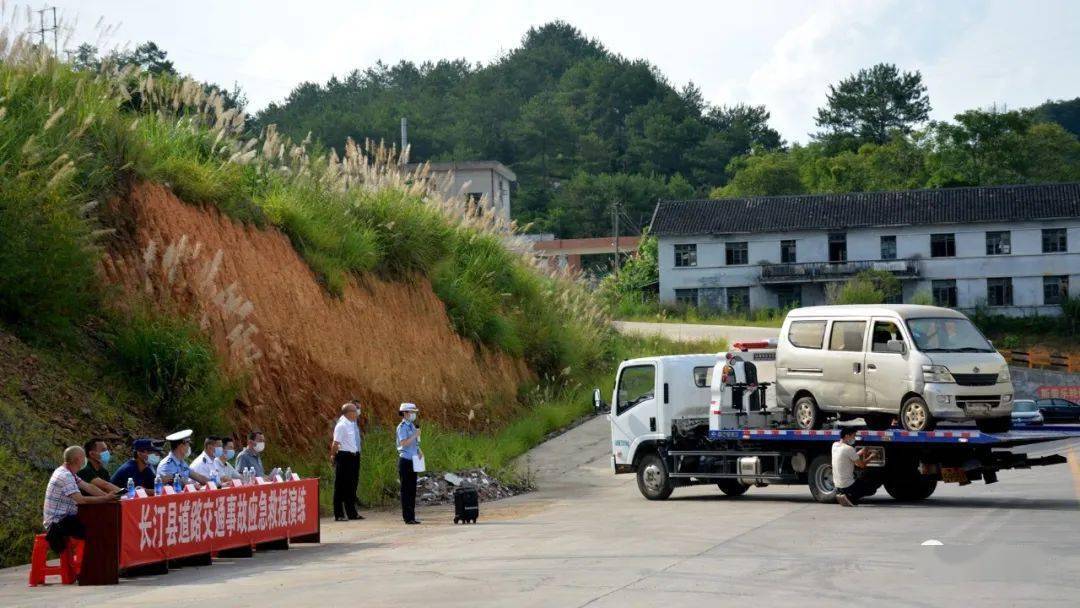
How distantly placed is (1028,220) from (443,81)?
101 metres

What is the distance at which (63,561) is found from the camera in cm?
1557

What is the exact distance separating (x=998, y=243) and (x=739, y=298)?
53.3 ft

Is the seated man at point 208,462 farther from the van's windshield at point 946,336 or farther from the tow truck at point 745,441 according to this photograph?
the van's windshield at point 946,336

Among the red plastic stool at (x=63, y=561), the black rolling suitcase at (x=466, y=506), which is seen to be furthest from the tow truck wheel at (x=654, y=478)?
the red plastic stool at (x=63, y=561)

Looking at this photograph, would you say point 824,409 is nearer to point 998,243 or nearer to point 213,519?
point 213,519

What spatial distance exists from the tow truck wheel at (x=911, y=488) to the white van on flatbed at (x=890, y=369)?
138 centimetres

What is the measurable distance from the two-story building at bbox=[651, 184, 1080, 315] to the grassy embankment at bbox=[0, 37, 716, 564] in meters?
50.8

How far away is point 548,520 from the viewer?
73.8 feet

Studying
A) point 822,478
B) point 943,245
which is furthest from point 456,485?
point 943,245

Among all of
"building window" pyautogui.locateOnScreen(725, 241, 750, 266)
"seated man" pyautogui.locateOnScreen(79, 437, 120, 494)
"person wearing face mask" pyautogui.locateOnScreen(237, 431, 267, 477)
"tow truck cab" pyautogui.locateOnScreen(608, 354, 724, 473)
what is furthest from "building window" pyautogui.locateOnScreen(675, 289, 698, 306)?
"seated man" pyautogui.locateOnScreen(79, 437, 120, 494)

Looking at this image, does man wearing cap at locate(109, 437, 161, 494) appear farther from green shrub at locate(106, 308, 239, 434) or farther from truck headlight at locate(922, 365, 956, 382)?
truck headlight at locate(922, 365, 956, 382)

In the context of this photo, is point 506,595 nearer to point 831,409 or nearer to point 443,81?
point 831,409

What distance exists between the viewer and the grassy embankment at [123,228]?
2186cm

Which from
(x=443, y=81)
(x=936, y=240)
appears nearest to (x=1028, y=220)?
(x=936, y=240)
